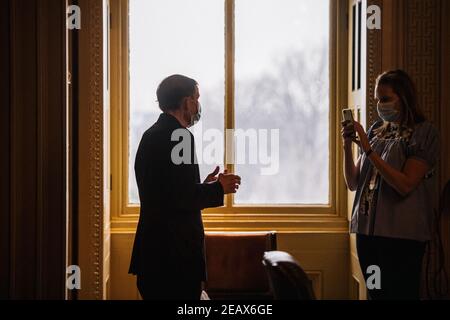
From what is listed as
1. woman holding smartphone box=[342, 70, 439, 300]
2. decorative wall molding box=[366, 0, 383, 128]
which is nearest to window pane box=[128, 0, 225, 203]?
decorative wall molding box=[366, 0, 383, 128]

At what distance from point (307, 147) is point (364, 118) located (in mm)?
579

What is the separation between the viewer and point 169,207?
2.23m

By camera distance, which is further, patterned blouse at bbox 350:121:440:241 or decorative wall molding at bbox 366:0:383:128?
decorative wall molding at bbox 366:0:383:128

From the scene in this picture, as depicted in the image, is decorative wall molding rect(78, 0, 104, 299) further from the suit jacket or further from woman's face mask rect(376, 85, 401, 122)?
woman's face mask rect(376, 85, 401, 122)

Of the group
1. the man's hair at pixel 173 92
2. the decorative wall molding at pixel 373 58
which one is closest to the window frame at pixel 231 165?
the decorative wall molding at pixel 373 58

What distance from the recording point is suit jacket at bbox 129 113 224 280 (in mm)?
2205

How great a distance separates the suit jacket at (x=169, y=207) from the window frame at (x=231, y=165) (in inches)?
50.8

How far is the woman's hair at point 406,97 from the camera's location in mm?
2504

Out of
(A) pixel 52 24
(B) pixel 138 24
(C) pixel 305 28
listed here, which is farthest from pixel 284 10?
(A) pixel 52 24

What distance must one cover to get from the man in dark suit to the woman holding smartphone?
643 mm

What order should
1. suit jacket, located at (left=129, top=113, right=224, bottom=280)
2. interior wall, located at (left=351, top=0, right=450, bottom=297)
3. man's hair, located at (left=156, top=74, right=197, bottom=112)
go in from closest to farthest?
suit jacket, located at (left=129, top=113, right=224, bottom=280), man's hair, located at (left=156, top=74, right=197, bottom=112), interior wall, located at (left=351, top=0, right=450, bottom=297)

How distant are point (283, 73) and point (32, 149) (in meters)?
1.71

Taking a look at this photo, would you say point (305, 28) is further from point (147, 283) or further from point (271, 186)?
point (147, 283)

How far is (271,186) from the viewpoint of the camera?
3672mm
